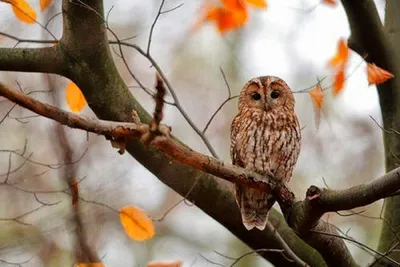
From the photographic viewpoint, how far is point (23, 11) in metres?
3.70

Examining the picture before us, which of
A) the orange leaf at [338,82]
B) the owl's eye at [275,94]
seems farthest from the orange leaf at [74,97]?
the orange leaf at [338,82]

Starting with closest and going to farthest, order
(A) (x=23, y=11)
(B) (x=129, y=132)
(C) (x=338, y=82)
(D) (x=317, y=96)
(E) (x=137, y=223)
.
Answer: (B) (x=129, y=132) → (A) (x=23, y=11) → (E) (x=137, y=223) → (D) (x=317, y=96) → (C) (x=338, y=82)

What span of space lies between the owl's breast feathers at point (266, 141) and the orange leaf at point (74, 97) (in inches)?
36.7

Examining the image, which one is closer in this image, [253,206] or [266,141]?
[253,206]

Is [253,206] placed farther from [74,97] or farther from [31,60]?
[31,60]

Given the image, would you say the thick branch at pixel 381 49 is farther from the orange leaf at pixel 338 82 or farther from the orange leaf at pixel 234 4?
the orange leaf at pixel 234 4

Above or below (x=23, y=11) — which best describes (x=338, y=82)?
above

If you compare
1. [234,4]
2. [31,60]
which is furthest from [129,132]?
[234,4]

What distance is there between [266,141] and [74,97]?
109cm

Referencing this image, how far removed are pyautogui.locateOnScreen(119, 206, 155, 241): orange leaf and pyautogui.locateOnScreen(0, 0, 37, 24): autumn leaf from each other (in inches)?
40.9

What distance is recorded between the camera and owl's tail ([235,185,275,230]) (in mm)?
4039

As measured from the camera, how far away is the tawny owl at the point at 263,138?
4.15 meters

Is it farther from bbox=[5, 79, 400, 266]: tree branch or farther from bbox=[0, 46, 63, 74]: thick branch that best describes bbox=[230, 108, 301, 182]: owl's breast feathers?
bbox=[0, 46, 63, 74]: thick branch

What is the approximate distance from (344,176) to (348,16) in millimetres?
4366
